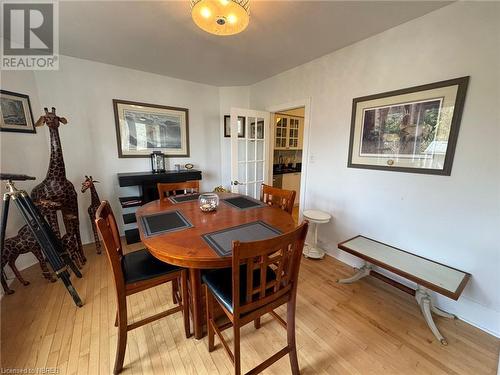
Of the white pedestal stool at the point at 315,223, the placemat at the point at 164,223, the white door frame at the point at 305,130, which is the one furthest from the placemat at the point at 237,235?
the white door frame at the point at 305,130

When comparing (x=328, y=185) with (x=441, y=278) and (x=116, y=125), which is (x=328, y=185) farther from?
(x=116, y=125)

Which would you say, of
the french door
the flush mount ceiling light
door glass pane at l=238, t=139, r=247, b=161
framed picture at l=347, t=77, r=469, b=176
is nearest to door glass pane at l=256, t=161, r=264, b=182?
the french door

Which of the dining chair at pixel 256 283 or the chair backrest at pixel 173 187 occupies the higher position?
the chair backrest at pixel 173 187

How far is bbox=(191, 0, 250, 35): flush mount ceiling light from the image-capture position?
118 cm

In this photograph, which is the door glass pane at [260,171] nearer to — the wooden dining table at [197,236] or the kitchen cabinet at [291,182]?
the kitchen cabinet at [291,182]

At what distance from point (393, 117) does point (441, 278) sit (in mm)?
1414

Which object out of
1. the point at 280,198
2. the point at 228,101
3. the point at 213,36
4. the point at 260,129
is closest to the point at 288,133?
the point at 260,129

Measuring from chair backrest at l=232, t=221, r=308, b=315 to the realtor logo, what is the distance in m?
2.41

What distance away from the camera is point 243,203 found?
1.90 m

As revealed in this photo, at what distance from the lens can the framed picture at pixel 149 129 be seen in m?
2.81

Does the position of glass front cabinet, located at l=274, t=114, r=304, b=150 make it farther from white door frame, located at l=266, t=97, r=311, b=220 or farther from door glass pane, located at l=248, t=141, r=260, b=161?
white door frame, located at l=266, t=97, r=311, b=220

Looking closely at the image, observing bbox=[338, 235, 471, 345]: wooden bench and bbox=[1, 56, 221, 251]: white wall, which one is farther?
bbox=[1, 56, 221, 251]: white wall

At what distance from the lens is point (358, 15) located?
5.48 ft

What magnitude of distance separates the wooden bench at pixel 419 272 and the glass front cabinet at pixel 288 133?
290 centimetres
